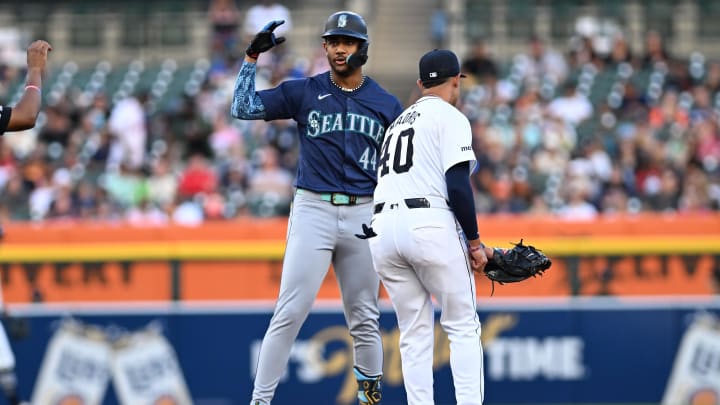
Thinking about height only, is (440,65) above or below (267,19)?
below

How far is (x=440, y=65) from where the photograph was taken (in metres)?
6.13

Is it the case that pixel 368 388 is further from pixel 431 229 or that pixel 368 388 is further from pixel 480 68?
pixel 480 68

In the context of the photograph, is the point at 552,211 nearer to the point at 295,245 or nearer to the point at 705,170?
the point at 705,170

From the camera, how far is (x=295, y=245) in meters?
6.50

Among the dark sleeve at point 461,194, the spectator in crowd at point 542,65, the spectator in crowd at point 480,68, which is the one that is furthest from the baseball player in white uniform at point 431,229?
the spectator in crowd at point 542,65

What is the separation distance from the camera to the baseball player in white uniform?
6.00m

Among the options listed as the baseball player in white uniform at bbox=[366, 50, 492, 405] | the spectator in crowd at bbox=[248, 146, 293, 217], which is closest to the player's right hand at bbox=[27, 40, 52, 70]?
the baseball player in white uniform at bbox=[366, 50, 492, 405]

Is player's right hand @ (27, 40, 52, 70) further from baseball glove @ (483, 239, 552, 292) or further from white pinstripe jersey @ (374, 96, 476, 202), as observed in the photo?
baseball glove @ (483, 239, 552, 292)

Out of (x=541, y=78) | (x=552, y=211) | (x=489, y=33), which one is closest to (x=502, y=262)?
(x=552, y=211)

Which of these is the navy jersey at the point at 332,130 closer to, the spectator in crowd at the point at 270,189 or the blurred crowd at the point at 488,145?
the blurred crowd at the point at 488,145

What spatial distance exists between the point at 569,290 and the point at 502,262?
4.52 m

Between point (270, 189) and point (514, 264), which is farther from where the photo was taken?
point (270, 189)

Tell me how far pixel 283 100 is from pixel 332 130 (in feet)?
0.98

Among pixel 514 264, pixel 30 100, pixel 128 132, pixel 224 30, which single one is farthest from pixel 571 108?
pixel 30 100
